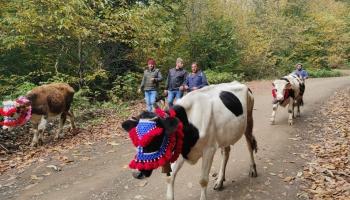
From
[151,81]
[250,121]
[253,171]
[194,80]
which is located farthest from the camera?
[151,81]

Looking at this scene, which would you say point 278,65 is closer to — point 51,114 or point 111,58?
point 111,58

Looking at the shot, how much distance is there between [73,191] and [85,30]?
26.1 feet

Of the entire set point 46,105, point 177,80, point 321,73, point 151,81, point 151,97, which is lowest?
point 321,73

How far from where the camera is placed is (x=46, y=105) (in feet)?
32.9

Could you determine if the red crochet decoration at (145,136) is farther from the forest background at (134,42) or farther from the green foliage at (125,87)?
the green foliage at (125,87)

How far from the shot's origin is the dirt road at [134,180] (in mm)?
6316

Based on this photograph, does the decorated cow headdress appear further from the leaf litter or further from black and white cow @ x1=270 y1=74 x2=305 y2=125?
black and white cow @ x1=270 y1=74 x2=305 y2=125

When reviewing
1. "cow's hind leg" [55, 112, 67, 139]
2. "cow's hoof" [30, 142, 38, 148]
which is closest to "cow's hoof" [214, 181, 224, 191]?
"cow's hoof" [30, 142, 38, 148]

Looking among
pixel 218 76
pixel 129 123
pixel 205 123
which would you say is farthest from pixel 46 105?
pixel 218 76

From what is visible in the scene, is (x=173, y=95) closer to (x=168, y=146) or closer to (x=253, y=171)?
(x=253, y=171)

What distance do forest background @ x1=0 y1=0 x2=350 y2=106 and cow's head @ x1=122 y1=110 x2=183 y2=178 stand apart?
8919mm

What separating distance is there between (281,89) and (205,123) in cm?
727

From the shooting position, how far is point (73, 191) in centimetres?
659

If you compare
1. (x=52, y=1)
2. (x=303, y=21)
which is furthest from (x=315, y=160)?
(x=303, y=21)
